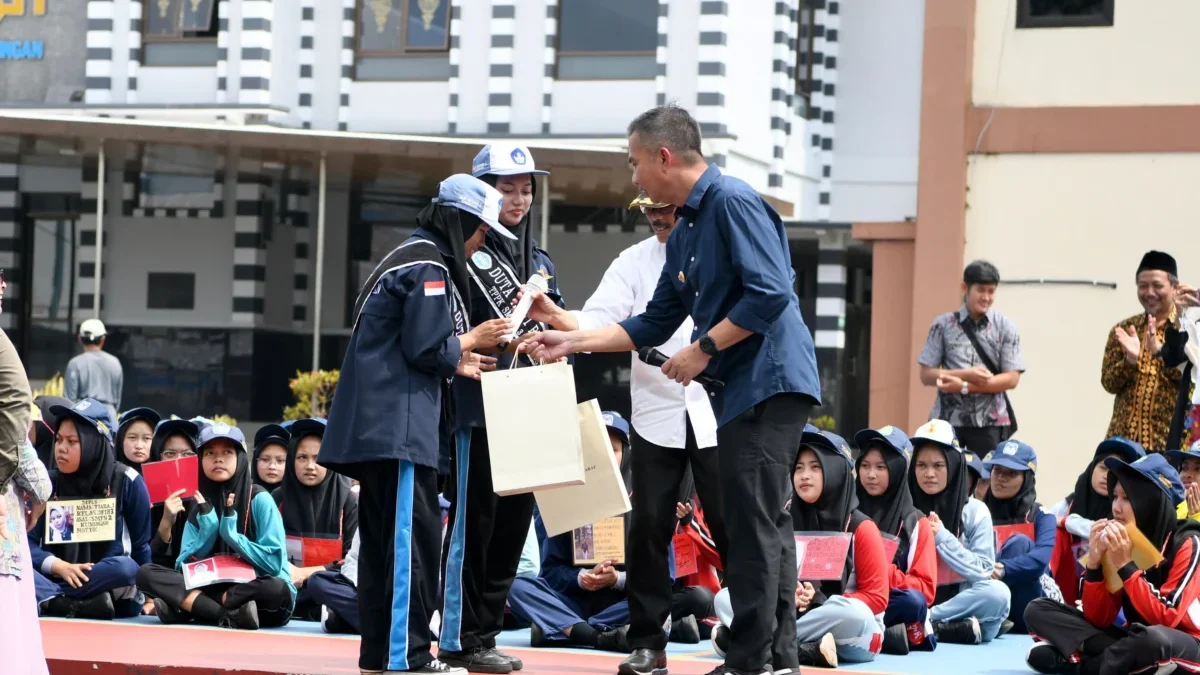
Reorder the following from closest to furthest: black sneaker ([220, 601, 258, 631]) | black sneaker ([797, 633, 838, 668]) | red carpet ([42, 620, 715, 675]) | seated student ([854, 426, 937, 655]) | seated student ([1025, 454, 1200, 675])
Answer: red carpet ([42, 620, 715, 675]), seated student ([1025, 454, 1200, 675]), black sneaker ([797, 633, 838, 668]), seated student ([854, 426, 937, 655]), black sneaker ([220, 601, 258, 631])

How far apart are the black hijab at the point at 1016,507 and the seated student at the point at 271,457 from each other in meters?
4.16

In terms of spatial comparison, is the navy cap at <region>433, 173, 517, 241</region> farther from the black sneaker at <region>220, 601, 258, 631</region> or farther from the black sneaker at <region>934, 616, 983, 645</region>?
the black sneaker at <region>934, 616, 983, 645</region>

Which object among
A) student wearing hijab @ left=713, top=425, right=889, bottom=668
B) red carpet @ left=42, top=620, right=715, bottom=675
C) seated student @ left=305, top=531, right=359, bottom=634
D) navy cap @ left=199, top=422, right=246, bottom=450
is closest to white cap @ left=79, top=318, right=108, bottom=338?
navy cap @ left=199, top=422, right=246, bottom=450

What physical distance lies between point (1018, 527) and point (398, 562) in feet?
16.6

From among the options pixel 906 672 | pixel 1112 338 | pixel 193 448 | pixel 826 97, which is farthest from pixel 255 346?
pixel 906 672

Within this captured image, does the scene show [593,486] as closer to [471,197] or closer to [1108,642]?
[471,197]

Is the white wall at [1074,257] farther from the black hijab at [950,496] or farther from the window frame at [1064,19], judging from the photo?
the black hijab at [950,496]

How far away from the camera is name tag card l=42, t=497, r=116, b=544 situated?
984 cm

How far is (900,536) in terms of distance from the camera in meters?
9.46

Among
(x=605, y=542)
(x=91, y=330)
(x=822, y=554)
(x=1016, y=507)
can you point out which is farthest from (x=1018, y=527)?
(x=91, y=330)

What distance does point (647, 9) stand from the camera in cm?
2155

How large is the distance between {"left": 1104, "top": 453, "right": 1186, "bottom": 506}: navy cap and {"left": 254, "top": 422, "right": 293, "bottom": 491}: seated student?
479 cm

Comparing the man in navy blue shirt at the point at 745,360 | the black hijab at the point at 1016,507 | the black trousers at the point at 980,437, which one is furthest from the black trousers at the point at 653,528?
the black trousers at the point at 980,437

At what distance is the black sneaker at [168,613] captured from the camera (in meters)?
9.64
